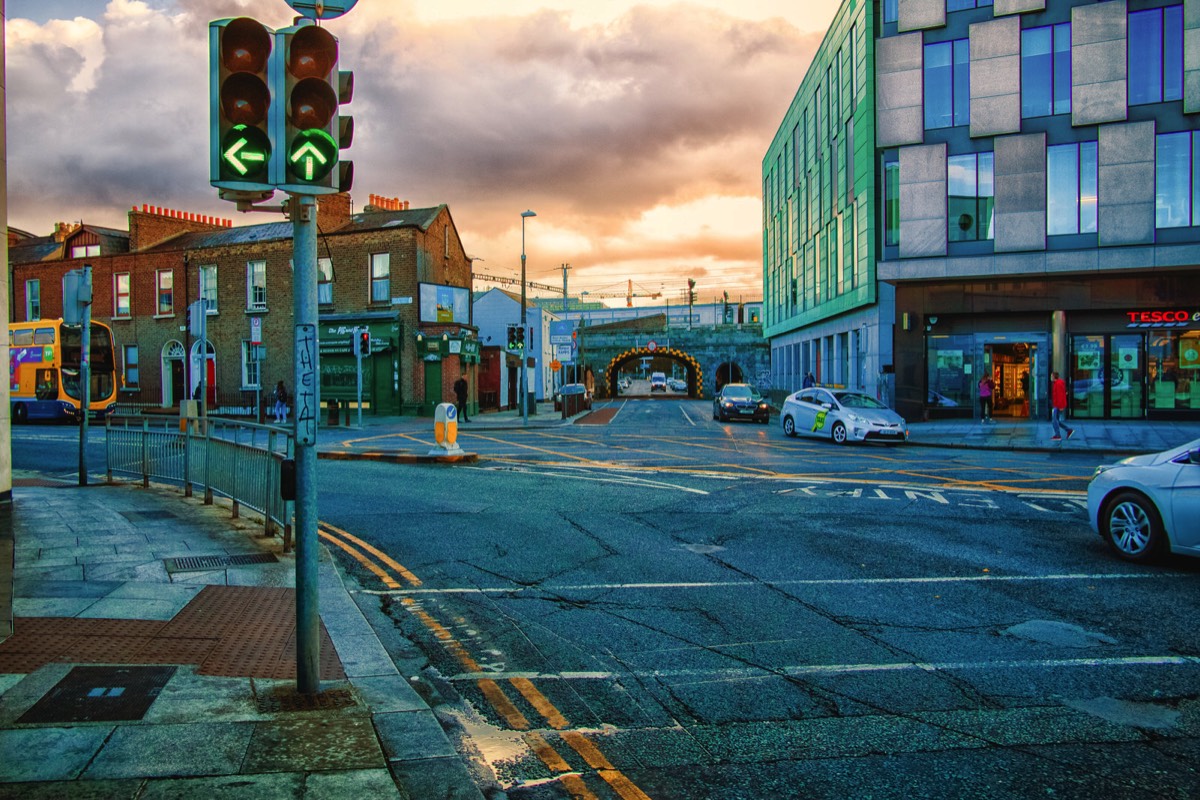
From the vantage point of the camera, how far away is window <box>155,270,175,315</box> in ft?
131

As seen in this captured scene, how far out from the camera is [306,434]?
14.7ft

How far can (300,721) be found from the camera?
4309 mm

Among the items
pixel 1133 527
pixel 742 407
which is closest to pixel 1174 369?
pixel 742 407

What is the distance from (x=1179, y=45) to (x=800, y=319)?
22525 millimetres

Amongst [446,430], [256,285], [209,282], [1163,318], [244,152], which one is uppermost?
[209,282]

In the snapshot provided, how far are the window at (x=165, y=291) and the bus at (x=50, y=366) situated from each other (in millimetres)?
7361

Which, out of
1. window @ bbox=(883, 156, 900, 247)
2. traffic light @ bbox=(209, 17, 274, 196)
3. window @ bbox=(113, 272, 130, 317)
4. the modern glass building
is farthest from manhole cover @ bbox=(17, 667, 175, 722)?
window @ bbox=(113, 272, 130, 317)

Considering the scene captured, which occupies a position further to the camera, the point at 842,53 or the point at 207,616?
the point at 842,53

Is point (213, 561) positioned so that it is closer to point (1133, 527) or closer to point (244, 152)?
point (244, 152)

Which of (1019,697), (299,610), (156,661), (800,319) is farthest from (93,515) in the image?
(800,319)

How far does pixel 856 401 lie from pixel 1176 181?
14.1m

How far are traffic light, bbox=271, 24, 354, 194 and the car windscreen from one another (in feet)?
67.1

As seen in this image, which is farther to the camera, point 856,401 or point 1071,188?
point 1071,188

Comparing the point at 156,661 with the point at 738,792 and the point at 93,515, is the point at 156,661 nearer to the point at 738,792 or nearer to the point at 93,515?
the point at 738,792
